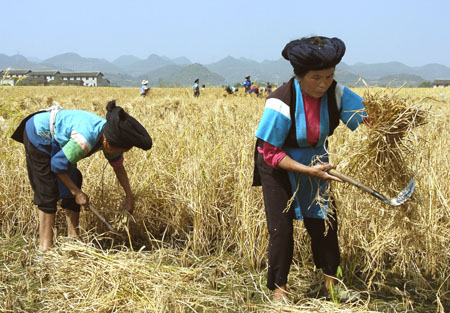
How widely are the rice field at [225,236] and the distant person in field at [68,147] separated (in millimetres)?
223

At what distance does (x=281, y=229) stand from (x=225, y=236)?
95cm

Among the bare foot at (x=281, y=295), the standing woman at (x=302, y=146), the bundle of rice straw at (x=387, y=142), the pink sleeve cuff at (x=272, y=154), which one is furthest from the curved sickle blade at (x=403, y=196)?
the bare foot at (x=281, y=295)

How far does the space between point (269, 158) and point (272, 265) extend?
1.90ft

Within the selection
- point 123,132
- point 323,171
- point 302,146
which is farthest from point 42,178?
point 323,171

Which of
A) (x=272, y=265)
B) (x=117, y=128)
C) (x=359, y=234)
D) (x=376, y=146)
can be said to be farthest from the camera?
(x=359, y=234)

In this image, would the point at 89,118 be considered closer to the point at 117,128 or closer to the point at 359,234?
the point at 117,128

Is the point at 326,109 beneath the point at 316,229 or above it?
above

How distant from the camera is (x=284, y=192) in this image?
2059 millimetres

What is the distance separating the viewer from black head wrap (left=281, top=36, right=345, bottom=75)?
68.5 inches

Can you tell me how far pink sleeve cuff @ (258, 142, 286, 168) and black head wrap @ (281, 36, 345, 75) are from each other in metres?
0.37

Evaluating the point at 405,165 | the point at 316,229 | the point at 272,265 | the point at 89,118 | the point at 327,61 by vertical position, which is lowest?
the point at 272,265

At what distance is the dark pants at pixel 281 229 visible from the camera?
2061mm

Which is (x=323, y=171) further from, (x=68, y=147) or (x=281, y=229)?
(x=68, y=147)

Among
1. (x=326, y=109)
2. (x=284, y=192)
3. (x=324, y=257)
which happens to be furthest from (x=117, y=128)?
(x=324, y=257)
